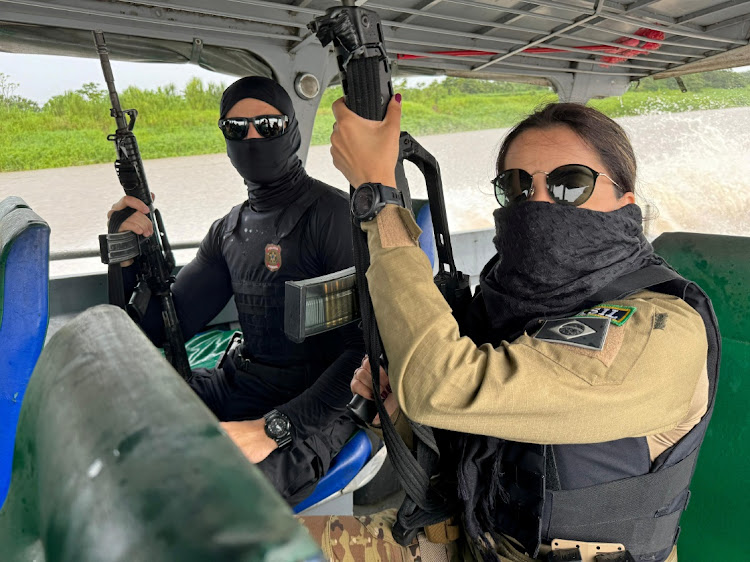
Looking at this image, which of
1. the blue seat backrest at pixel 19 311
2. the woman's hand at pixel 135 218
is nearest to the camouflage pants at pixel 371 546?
the blue seat backrest at pixel 19 311

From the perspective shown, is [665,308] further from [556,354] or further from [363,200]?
[363,200]

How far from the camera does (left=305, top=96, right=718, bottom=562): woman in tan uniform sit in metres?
0.81

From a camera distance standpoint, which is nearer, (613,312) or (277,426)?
(613,312)

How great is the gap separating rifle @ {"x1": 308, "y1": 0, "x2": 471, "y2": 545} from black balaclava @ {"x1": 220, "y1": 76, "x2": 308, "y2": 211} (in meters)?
0.76

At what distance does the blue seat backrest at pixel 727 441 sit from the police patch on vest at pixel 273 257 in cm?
123

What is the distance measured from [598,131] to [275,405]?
1241mm

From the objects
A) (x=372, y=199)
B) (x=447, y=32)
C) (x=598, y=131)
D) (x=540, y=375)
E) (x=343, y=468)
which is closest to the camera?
(x=540, y=375)

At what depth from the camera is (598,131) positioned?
1070mm

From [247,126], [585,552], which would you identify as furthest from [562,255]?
[247,126]

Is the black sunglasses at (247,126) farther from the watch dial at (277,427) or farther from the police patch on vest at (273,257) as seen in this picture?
the watch dial at (277,427)

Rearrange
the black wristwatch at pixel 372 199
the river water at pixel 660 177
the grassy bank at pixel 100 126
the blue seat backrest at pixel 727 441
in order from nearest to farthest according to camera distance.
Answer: the black wristwatch at pixel 372 199 → the blue seat backrest at pixel 727 441 → the grassy bank at pixel 100 126 → the river water at pixel 660 177

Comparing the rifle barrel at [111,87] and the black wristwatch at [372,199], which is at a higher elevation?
the rifle barrel at [111,87]

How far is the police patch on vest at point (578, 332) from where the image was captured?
82 centimetres

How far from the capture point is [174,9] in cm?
230
